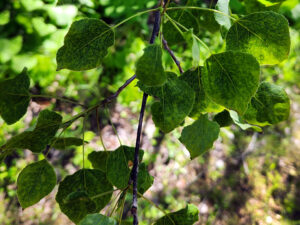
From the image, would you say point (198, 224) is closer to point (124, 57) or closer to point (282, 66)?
point (124, 57)

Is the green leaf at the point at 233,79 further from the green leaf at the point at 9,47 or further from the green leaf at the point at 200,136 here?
the green leaf at the point at 9,47

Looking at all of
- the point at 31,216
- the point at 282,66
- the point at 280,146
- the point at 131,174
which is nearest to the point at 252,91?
the point at 131,174

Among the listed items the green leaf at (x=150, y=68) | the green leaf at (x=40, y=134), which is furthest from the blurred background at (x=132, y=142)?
the green leaf at (x=150, y=68)

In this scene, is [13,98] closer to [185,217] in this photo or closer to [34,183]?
[34,183]

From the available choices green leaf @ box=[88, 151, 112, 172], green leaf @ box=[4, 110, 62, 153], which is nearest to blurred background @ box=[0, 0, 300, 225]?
green leaf @ box=[88, 151, 112, 172]

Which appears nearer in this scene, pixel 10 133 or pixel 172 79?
pixel 172 79

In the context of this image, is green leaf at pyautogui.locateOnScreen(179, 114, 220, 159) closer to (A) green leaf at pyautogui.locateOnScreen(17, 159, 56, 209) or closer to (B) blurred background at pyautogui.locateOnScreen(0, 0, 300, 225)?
(A) green leaf at pyautogui.locateOnScreen(17, 159, 56, 209)

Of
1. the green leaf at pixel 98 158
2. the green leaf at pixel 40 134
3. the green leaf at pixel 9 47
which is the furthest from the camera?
the green leaf at pixel 9 47
